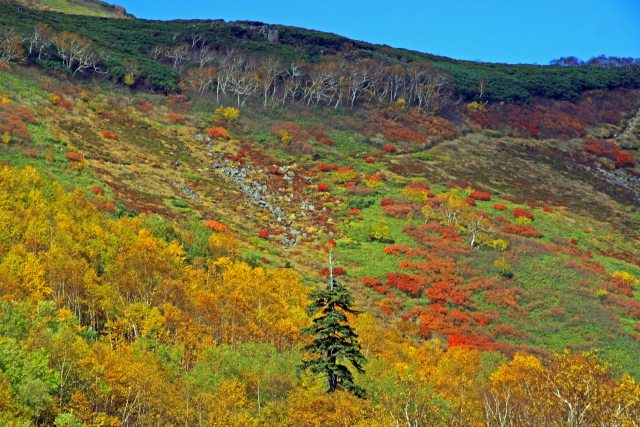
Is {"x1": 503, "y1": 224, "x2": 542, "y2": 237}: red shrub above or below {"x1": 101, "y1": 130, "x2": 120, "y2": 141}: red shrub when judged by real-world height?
below

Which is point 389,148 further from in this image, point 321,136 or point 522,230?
point 522,230

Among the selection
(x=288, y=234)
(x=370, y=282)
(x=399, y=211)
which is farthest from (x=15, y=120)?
(x=399, y=211)

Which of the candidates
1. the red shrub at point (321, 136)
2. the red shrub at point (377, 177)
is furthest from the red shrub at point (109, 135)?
the red shrub at point (377, 177)

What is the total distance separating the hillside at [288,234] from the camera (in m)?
24.2

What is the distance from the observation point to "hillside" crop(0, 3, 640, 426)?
2420cm

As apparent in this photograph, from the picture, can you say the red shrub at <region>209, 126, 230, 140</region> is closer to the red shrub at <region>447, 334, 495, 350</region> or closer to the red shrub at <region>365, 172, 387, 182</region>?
the red shrub at <region>365, 172, 387, 182</region>

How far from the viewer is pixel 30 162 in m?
52.6

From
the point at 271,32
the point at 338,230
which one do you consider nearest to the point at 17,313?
the point at 338,230

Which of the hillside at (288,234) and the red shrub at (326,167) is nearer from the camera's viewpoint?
the hillside at (288,234)

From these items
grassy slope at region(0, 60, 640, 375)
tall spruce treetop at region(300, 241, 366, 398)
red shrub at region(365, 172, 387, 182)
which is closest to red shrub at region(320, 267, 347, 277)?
grassy slope at region(0, 60, 640, 375)

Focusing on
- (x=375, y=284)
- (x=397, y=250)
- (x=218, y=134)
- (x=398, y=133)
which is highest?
(x=398, y=133)

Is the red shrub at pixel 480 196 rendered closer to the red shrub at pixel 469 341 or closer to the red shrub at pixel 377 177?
the red shrub at pixel 377 177

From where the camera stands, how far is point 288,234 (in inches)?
2285

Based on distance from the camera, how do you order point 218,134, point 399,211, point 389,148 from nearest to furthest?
1. point 399,211
2. point 218,134
3. point 389,148
